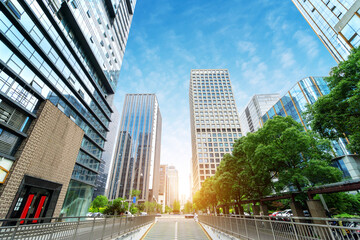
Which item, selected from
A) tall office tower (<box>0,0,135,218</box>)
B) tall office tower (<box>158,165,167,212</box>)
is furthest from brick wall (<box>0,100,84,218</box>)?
tall office tower (<box>158,165,167,212</box>)

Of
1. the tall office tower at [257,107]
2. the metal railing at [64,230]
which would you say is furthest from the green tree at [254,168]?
the tall office tower at [257,107]

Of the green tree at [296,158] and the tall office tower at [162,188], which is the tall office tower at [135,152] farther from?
the green tree at [296,158]

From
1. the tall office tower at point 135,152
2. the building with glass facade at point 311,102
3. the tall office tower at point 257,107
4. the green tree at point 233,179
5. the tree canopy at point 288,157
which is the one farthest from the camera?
the tall office tower at point 135,152

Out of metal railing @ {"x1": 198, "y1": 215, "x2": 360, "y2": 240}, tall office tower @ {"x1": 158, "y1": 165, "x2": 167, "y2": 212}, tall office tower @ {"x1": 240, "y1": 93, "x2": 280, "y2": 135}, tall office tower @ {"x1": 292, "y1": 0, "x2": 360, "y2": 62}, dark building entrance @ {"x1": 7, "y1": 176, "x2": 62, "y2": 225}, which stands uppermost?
tall office tower @ {"x1": 240, "y1": 93, "x2": 280, "y2": 135}

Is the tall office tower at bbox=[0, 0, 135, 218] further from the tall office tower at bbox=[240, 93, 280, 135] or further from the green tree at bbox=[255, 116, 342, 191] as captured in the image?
the tall office tower at bbox=[240, 93, 280, 135]

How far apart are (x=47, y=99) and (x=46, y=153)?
5.87 m

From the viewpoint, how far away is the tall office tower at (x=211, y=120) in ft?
277

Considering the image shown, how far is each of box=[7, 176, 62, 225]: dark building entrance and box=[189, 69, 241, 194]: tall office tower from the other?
6977cm

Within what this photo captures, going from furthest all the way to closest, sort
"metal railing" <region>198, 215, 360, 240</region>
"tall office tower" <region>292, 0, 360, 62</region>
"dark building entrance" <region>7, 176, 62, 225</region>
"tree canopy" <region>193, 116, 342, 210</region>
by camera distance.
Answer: "tall office tower" <region>292, 0, 360, 62</region> < "dark building entrance" <region>7, 176, 62, 225</region> < "tree canopy" <region>193, 116, 342, 210</region> < "metal railing" <region>198, 215, 360, 240</region>

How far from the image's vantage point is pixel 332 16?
34.1 m

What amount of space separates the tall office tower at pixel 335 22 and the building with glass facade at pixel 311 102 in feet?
25.2

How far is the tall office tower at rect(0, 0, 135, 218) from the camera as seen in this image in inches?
516

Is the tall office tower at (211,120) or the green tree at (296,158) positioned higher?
the tall office tower at (211,120)

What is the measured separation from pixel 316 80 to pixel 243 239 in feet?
166
